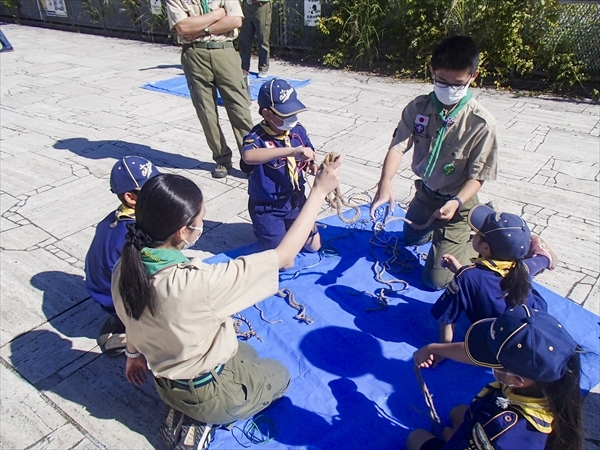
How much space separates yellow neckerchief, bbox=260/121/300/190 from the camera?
2980 millimetres

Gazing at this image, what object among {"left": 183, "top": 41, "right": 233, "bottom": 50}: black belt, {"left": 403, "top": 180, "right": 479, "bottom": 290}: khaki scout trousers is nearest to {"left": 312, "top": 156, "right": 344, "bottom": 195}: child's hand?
{"left": 403, "top": 180, "right": 479, "bottom": 290}: khaki scout trousers

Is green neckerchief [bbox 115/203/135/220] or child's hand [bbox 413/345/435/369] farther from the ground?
green neckerchief [bbox 115/203/135/220]

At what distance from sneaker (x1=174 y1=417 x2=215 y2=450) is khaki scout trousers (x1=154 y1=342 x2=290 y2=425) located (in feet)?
0.20

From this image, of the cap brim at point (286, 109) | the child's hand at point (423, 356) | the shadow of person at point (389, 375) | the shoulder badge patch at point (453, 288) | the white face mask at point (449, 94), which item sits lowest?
the shadow of person at point (389, 375)

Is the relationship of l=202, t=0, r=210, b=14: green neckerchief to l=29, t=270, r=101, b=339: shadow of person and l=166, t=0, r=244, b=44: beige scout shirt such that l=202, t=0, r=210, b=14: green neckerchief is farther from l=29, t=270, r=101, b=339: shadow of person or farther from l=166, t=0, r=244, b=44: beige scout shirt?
l=29, t=270, r=101, b=339: shadow of person

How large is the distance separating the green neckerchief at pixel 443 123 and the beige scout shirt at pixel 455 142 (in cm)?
3

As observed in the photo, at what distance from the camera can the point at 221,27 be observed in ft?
13.9

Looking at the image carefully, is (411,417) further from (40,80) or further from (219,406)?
(40,80)

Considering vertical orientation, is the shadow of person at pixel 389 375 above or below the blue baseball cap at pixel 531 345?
below

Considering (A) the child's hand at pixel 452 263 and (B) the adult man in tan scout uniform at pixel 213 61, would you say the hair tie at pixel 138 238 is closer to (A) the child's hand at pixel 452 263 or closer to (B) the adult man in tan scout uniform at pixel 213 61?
(A) the child's hand at pixel 452 263

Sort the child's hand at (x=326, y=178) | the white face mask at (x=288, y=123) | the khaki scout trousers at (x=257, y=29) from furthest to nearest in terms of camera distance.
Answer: the khaki scout trousers at (x=257, y=29), the white face mask at (x=288, y=123), the child's hand at (x=326, y=178)

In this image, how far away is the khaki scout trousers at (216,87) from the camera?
4.31 metres

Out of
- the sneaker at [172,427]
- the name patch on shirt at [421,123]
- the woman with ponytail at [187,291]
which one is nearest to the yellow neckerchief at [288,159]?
the name patch on shirt at [421,123]

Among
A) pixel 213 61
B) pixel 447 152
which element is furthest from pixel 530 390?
pixel 213 61
